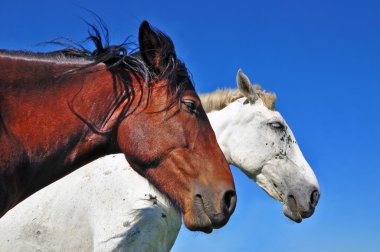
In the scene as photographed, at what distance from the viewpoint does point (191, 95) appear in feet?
13.2

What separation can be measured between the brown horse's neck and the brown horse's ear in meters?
0.30

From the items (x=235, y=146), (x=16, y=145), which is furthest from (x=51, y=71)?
(x=235, y=146)

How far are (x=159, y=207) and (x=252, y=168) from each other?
6.84 feet

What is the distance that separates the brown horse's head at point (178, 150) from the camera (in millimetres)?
3668

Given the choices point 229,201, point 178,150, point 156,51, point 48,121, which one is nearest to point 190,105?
point 178,150

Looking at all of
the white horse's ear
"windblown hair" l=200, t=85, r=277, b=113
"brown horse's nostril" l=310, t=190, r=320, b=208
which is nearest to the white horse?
"brown horse's nostril" l=310, t=190, r=320, b=208

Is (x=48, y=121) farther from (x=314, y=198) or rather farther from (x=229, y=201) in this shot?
(x=314, y=198)

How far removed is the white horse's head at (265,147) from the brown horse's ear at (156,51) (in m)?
3.54

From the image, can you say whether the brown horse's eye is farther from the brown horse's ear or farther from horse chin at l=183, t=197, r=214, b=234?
horse chin at l=183, t=197, r=214, b=234

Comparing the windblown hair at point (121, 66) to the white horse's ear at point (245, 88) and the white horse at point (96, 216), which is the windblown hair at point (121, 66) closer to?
the white horse at point (96, 216)

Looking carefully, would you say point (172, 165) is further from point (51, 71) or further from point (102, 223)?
point (102, 223)

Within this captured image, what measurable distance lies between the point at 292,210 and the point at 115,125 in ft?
12.9

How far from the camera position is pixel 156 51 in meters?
4.10

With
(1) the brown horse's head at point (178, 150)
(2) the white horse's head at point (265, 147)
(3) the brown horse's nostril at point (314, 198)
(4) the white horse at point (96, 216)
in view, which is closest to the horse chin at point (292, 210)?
(2) the white horse's head at point (265, 147)
